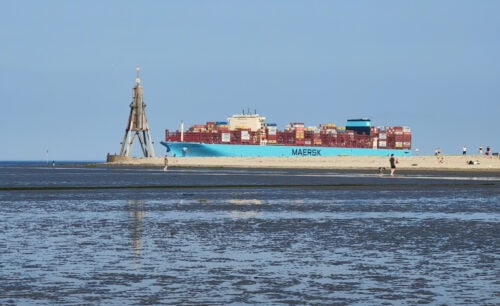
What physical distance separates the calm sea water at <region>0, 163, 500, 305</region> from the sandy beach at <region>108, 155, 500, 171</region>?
85081 mm

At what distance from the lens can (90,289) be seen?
1673cm

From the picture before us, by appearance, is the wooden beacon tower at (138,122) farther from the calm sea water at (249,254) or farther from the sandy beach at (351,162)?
the calm sea water at (249,254)

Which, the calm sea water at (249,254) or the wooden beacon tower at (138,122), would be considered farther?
the wooden beacon tower at (138,122)

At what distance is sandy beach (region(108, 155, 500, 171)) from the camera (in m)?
126

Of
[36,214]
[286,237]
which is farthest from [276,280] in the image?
[36,214]

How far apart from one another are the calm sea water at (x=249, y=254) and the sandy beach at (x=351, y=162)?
85.1m

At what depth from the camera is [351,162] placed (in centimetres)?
14662

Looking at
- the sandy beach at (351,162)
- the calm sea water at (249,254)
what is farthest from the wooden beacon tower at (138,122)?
the calm sea water at (249,254)

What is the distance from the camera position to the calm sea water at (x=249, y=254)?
53.6 ft

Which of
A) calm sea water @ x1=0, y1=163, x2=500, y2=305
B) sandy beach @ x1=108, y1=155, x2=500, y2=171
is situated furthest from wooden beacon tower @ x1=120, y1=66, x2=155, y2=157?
calm sea water @ x1=0, y1=163, x2=500, y2=305

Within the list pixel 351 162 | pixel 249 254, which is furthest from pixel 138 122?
pixel 249 254

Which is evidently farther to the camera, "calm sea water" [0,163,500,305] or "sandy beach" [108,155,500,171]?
"sandy beach" [108,155,500,171]

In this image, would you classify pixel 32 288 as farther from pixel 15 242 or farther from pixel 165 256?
pixel 15 242

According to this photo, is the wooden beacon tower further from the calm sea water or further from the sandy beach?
the calm sea water
